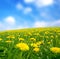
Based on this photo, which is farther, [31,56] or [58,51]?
[58,51]

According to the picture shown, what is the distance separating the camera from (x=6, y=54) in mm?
4582

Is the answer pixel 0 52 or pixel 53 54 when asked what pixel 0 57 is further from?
pixel 53 54

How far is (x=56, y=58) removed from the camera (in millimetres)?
4812

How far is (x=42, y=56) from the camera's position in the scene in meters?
4.91

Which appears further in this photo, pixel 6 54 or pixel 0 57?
pixel 6 54

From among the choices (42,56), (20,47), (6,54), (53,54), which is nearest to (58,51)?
(53,54)

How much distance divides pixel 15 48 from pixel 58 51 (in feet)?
3.39

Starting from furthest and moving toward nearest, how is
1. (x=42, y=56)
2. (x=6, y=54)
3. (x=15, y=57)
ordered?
(x=42, y=56)
(x=6, y=54)
(x=15, y=57)

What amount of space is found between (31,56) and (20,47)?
0.38m

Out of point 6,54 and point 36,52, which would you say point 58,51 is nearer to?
point 36,52

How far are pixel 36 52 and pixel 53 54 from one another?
0.41 metres

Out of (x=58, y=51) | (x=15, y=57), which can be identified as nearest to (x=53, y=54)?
(x=58, y=51)

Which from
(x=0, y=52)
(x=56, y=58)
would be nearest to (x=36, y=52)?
(x=56, y=58)

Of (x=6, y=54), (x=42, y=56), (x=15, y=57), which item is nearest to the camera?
(x=15, y=57)
